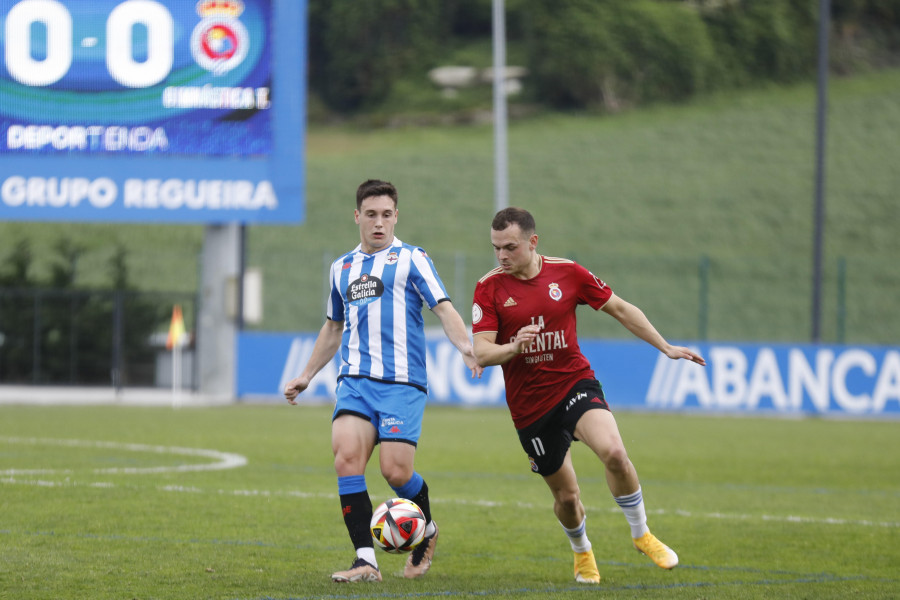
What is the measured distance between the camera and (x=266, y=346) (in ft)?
72.2

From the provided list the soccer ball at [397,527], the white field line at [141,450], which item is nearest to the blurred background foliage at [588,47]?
the white field line at [141,450]

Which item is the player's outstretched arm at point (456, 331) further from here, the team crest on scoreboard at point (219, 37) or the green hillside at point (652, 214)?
the green hillside at point (652, 214)

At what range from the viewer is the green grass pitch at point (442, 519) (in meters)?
6.25

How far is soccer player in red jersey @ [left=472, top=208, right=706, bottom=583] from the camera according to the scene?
6570mm

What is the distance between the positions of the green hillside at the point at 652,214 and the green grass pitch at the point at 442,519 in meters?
14.7

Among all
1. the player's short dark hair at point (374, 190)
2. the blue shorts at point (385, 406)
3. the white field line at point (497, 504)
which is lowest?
the white field line at point (497, 504)

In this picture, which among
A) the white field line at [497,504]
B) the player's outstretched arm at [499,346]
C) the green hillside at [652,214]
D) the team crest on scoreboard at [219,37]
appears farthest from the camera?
the green hillside at [652,214]

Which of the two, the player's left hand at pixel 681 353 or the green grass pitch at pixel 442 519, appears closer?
the green grass pitch at pixel 442 519

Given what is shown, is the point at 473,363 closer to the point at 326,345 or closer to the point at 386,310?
the point at 386,310

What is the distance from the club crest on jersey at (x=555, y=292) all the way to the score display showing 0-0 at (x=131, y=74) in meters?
14.6

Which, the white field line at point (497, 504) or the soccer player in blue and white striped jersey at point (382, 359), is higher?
the soccer player in blue and white striped jersey at point (382, 359)

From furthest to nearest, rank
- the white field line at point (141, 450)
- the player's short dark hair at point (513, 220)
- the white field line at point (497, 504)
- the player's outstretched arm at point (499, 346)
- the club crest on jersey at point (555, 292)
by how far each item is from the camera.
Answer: the white field line at point (141, 450), the white field line at point (497, 504), the club crest on jersey at point (555, 292), the player's short dark hair at point (513, 220), the player's outstretched arm at point (499, 346)

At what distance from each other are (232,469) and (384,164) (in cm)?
4392

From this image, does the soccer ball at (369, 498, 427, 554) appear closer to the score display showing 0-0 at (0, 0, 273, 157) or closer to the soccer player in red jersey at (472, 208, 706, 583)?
the soccer player in red jersey at (472, 208, 706, 583)
